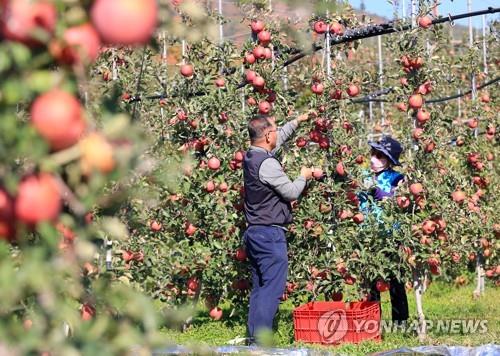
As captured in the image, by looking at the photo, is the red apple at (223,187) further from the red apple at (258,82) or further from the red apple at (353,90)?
the red apple at (353,90)

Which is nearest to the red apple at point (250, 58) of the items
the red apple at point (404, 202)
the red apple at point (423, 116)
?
the red apple at point (423, 116)

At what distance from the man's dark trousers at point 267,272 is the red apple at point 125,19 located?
3.70 m

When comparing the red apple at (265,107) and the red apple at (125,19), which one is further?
the red apple at (265,107)

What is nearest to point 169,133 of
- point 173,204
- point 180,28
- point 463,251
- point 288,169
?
point 173,204

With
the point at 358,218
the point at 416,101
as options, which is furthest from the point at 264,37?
the point at 358,218

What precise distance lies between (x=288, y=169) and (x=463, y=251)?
3.55ft

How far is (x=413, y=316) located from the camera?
6.09 meters

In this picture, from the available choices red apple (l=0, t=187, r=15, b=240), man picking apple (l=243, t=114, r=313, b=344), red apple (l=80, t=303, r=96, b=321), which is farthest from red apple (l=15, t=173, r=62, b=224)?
man picking apple (l=243, t=114, r=313, b=344)

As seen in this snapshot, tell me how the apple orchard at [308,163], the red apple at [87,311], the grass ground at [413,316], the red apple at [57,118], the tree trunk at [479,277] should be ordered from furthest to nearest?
the tree trunk at [479,277], the apple orchard at [308,163], the grass ground at [413,316], the red apple at [87,311], the red apple at [57,118]

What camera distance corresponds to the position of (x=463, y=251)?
541cm

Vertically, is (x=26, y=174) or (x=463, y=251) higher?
(x=26, y=174)

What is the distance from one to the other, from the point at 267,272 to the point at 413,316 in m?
1.58

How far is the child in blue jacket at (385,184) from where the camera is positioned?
5445 millimetres

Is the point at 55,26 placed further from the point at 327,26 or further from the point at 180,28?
the point at 327,26
